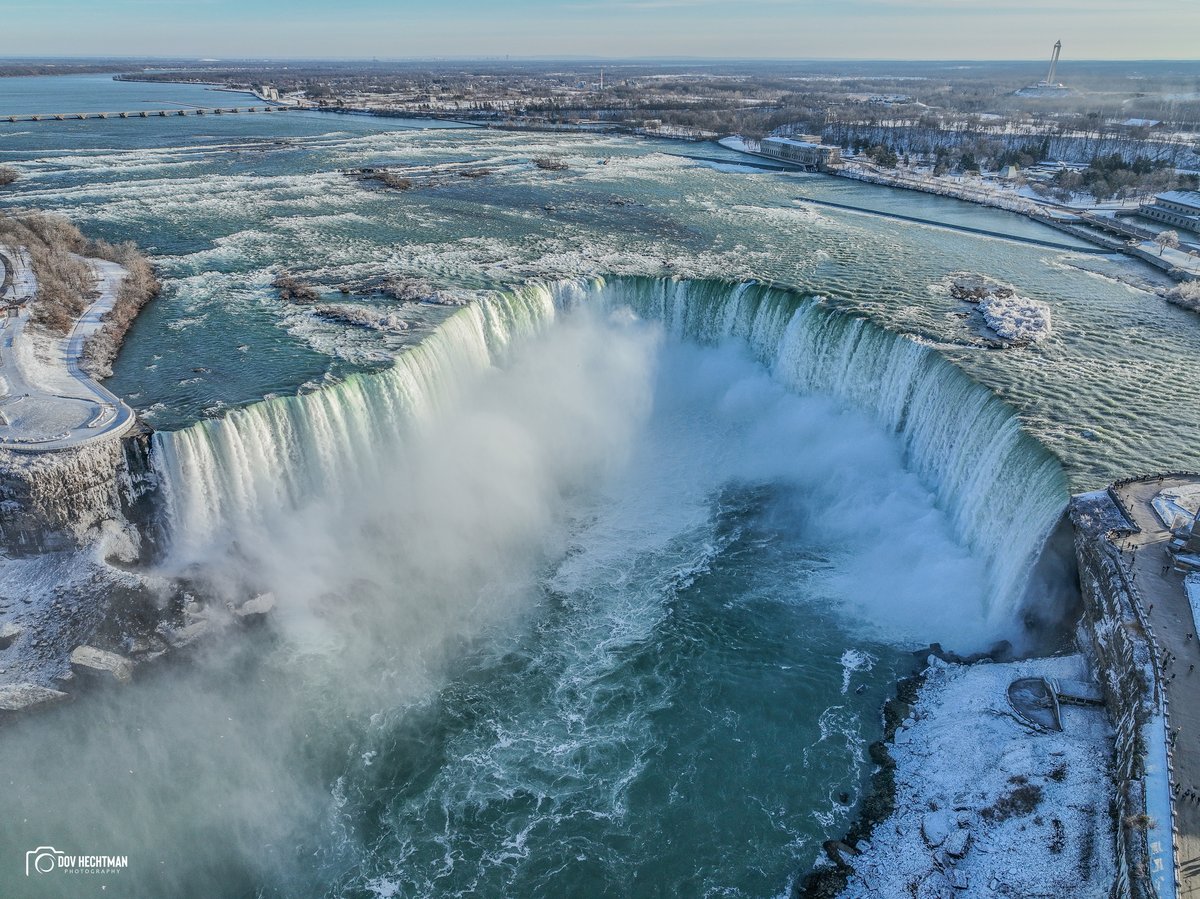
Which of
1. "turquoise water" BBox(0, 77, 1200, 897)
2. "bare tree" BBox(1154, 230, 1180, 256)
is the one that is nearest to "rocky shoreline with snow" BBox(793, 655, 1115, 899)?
"turquoise water" BBox(0, 77, 1200, 897)

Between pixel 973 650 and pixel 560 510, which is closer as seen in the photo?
pixel 973 650

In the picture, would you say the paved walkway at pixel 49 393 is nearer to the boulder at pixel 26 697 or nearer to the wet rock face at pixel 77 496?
the wet rock face at pixel 77 496

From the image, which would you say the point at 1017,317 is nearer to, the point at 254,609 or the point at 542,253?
the point at 542,253

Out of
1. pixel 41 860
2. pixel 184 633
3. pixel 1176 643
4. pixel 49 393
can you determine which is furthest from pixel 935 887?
pixel 49 393

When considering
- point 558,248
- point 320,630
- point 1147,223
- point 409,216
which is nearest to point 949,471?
point 320,630

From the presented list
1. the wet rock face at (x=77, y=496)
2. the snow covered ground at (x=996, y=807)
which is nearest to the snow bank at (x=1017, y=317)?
the snow covered ground at (x=996, y=807)

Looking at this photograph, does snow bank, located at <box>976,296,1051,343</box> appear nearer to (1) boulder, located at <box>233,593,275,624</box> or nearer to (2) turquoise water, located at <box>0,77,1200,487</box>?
(2) turquoise water, located at <box>0,77,1200,487</box>

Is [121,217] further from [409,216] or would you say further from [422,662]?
[422,662]
